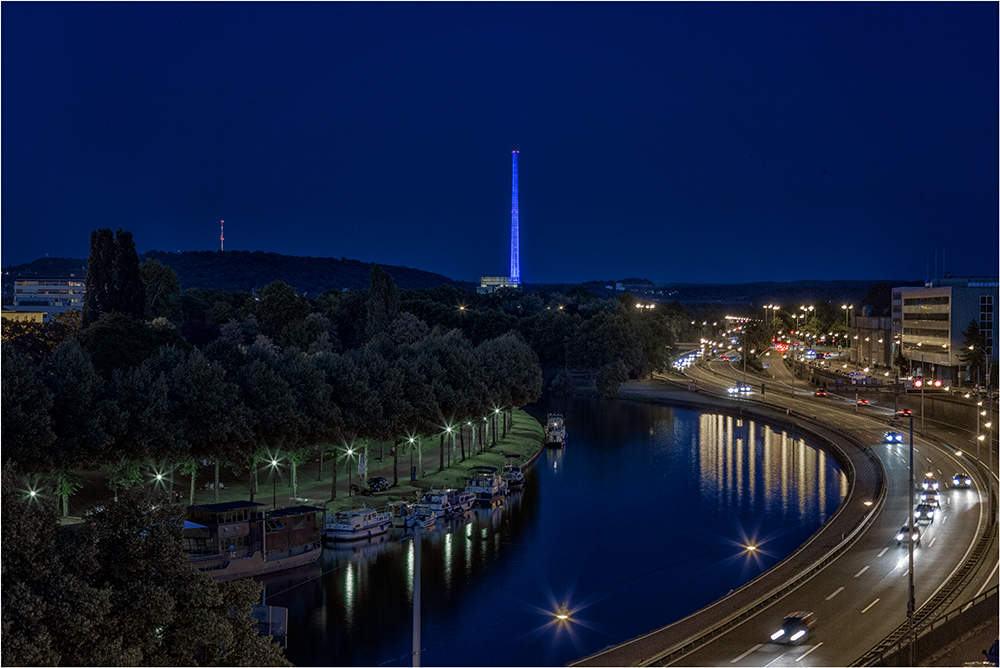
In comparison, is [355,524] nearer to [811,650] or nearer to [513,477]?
[513,477]

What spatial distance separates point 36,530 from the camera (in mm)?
14242

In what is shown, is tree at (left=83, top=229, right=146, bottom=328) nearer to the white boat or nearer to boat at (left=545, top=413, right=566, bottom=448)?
boat at (left=545, top=413, right=566, bottom=448)

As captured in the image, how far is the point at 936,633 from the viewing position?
21266 mm

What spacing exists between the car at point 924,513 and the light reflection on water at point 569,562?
13.9ft

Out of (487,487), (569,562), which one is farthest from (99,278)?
(569,562)

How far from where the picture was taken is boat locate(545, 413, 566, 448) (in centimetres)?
5884

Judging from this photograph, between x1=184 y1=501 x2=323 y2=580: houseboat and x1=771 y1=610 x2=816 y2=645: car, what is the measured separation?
628 inches

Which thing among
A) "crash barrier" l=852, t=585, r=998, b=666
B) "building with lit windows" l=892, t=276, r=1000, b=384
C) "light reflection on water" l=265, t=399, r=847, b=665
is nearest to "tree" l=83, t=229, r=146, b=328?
"light reflection on water" l=265, t=399, r=847, b=665

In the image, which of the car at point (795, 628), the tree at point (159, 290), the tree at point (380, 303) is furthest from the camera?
the tree at point (159, 290)

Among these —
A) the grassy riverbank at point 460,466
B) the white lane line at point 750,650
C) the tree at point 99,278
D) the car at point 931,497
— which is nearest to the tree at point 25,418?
the grassy riverbank at point 460,466

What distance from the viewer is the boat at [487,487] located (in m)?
42.9

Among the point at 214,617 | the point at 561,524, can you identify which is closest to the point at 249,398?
the point at 561,524

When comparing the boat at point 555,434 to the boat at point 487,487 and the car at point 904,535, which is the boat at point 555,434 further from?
the car at point 904,535

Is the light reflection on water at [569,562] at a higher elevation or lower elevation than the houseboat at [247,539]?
lower
